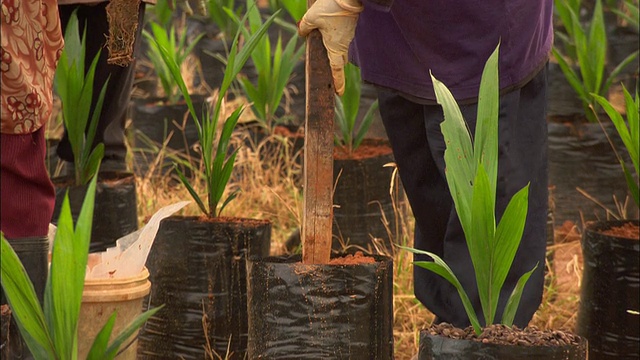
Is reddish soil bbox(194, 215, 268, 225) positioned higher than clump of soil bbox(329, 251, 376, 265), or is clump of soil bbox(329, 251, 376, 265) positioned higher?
reddish soil bbox(194, 215, 268, 225)

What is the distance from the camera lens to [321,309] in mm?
1723

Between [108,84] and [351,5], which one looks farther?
[108,84]

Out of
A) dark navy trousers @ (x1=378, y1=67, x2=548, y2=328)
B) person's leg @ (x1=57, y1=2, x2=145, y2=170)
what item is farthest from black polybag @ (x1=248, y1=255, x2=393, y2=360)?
person's leg @ (x1=57, y1=2, x2=145, y2=170)

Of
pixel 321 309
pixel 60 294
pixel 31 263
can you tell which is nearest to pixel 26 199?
pixel 31 263

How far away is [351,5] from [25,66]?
21.0 inches

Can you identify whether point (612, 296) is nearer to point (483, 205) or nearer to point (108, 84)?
point (483, 205)

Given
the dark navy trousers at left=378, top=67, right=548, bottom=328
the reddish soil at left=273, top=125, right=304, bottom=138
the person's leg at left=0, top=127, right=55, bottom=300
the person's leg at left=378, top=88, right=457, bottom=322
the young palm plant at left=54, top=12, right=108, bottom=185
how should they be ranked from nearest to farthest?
1. the person's leg at left=0, top=127, right=55, bottom=300
2. the dark navy trousers at left=378, top=67, right=548, bottom=328
3. the person's leg at left=378, top=88, right=457, bottom=322
4. the young palm plant at left=54, top=12, right=108, bottom=185
5. the reddish soil at left=273, top=125, right=304, bottom=138

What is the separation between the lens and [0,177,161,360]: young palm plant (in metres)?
1.23

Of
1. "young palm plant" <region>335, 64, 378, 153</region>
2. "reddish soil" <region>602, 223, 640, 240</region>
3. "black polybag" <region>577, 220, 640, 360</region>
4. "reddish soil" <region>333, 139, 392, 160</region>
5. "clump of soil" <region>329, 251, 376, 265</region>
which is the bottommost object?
"black polybag" <region>577, 220, 640, 360</region>

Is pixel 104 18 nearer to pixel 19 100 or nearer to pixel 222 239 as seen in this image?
pixel 222 239

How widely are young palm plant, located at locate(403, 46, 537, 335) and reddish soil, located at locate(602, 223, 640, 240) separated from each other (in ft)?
2.46

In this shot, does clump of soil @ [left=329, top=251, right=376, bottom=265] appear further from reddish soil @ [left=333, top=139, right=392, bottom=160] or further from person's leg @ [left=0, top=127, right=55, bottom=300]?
reddish soil @ [left=333, top=139, right=392, bottom=160]

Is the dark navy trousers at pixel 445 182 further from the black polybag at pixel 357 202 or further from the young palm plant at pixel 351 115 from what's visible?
the young palm plant at pixel 351 115

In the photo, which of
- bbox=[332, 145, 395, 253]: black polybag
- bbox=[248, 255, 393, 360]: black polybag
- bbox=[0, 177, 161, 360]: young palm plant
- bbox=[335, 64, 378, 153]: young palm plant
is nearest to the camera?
bbox=[0, 177, 161, 360]: young palm plant
